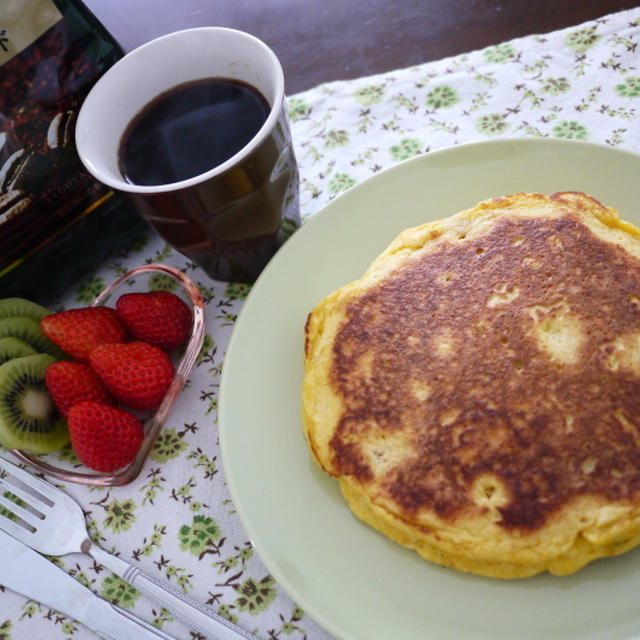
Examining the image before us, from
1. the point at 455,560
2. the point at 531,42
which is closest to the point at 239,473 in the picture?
the point at 455,560

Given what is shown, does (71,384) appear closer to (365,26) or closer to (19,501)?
(19,501)

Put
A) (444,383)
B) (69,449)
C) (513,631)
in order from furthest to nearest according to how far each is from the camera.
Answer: (69,449)
(444,383)
(513,631)

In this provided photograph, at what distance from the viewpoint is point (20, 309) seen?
4.33 ft

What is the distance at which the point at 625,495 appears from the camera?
0.86 metres

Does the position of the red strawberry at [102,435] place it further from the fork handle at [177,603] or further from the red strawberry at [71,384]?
the fork handle at [177,603]

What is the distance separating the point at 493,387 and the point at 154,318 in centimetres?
68

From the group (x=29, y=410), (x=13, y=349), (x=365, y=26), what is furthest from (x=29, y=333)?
(x=365, y=26)

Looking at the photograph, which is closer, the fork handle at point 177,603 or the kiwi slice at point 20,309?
the fork handle at point 177,603

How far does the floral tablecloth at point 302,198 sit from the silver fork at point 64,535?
1.1 inches

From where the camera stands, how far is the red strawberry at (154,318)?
1.27 m

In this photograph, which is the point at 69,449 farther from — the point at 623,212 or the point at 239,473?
the point at 623,212

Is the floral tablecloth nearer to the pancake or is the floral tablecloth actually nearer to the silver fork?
the silver fork

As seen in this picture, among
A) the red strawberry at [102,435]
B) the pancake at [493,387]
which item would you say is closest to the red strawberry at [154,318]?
the red strawberry at [102,435]

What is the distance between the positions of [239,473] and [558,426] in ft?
1.63
